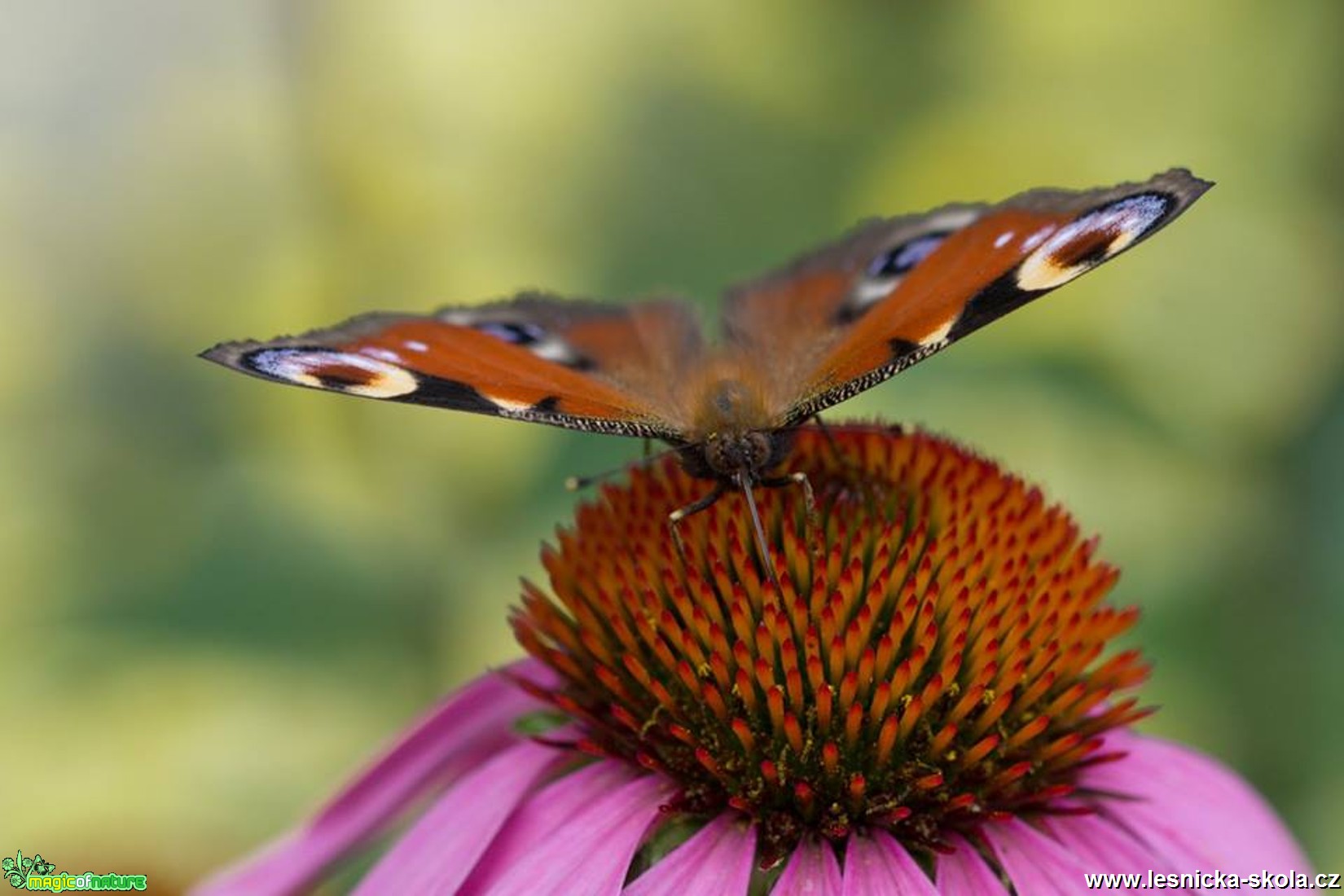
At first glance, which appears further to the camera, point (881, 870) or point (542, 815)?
point (542, 815)

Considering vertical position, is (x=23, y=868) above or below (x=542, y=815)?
above

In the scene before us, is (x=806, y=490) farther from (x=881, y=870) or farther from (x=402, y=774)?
(x=402, y=774)

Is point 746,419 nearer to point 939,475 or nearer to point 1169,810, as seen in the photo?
point 939,475

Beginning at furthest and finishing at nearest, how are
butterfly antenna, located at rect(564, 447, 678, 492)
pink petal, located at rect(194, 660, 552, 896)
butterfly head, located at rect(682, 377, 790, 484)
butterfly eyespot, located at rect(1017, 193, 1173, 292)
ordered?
pink petal, located at rect(194, 660, 552, 896) → butterfly antenna, located at rect(564, 447, 678, 492) → butterfly head, located at rect(682, 377, 790, 484) → butterfly eyespot, located at rect(1017, 193, 1173, 292)

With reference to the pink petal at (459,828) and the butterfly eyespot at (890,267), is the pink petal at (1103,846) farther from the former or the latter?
the butterfly eyespot at (890,267)

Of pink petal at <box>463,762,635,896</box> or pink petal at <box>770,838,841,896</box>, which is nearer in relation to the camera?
pink petal at <box>770,838,841,896</box>

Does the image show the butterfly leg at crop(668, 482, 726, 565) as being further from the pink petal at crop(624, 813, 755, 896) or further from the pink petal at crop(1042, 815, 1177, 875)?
the pink petal at crop(1042, 815, 1177, 875)

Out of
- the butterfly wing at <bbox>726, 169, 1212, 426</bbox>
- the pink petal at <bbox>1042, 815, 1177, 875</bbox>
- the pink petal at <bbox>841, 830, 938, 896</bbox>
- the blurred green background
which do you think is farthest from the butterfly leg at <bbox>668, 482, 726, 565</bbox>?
the blurred green background

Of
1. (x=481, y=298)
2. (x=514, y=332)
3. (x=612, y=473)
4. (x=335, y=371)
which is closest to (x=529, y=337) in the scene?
(x=514, y=332)
